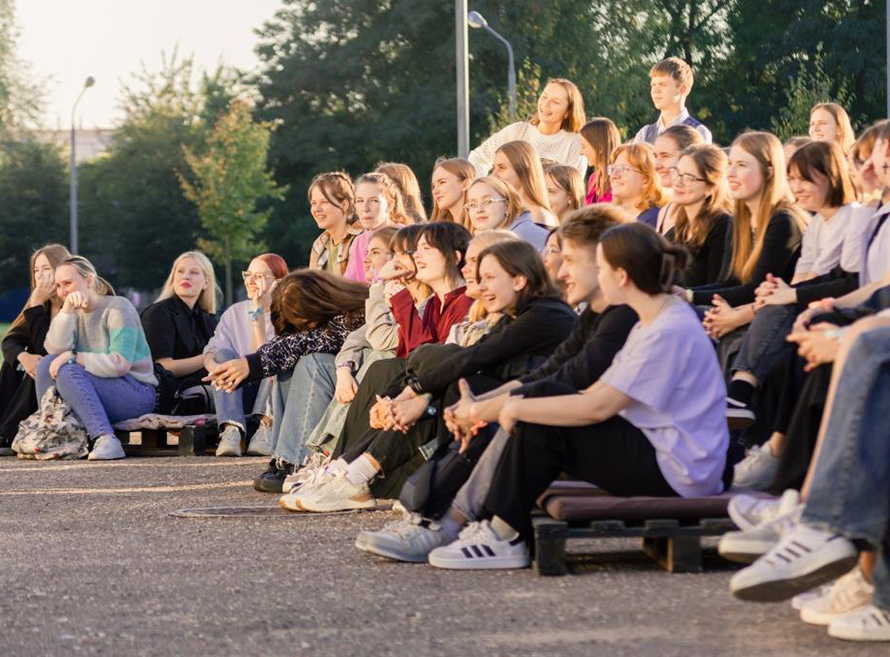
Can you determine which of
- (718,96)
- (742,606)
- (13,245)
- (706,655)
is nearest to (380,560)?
(742,606)

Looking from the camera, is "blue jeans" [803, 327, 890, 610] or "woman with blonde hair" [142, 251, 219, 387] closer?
"blue jeans" [803, 327, 890, 610]

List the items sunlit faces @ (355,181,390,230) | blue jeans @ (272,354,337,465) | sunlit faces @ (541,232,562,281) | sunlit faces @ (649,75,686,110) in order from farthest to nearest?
sunlit faces @ (649,75,686,110) → sunlit faces @ (355,181,390,230) → blue jeans @ (272,354,337,465) → sunlit faces @ (541,232,562,281)

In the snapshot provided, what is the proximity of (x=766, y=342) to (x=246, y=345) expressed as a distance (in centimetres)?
558

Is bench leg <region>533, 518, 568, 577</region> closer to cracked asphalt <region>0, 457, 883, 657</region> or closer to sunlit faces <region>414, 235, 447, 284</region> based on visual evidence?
cracked asphalt <region>0, 457, 883, 657</region>

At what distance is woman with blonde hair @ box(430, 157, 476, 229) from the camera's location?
10.5m

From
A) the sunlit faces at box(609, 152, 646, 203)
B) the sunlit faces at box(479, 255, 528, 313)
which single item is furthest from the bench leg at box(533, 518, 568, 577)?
the sunlit faces at box(609, 152, 646, 203)

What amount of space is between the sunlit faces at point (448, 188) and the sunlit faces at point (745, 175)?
2.56 metres

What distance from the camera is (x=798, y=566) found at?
4570 mm

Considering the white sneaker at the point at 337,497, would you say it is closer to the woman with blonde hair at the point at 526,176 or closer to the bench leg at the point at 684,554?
the woman with blonde hair at the point at 526,176

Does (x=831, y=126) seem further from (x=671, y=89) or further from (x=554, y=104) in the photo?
(x=554, y=104)

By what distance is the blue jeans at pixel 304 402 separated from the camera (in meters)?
9.62

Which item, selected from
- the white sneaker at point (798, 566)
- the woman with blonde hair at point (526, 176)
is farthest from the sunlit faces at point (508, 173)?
the white sneaker at point (798, 566)

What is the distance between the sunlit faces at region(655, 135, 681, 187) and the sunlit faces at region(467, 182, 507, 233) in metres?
0.96

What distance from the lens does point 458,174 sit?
34.5 feet
